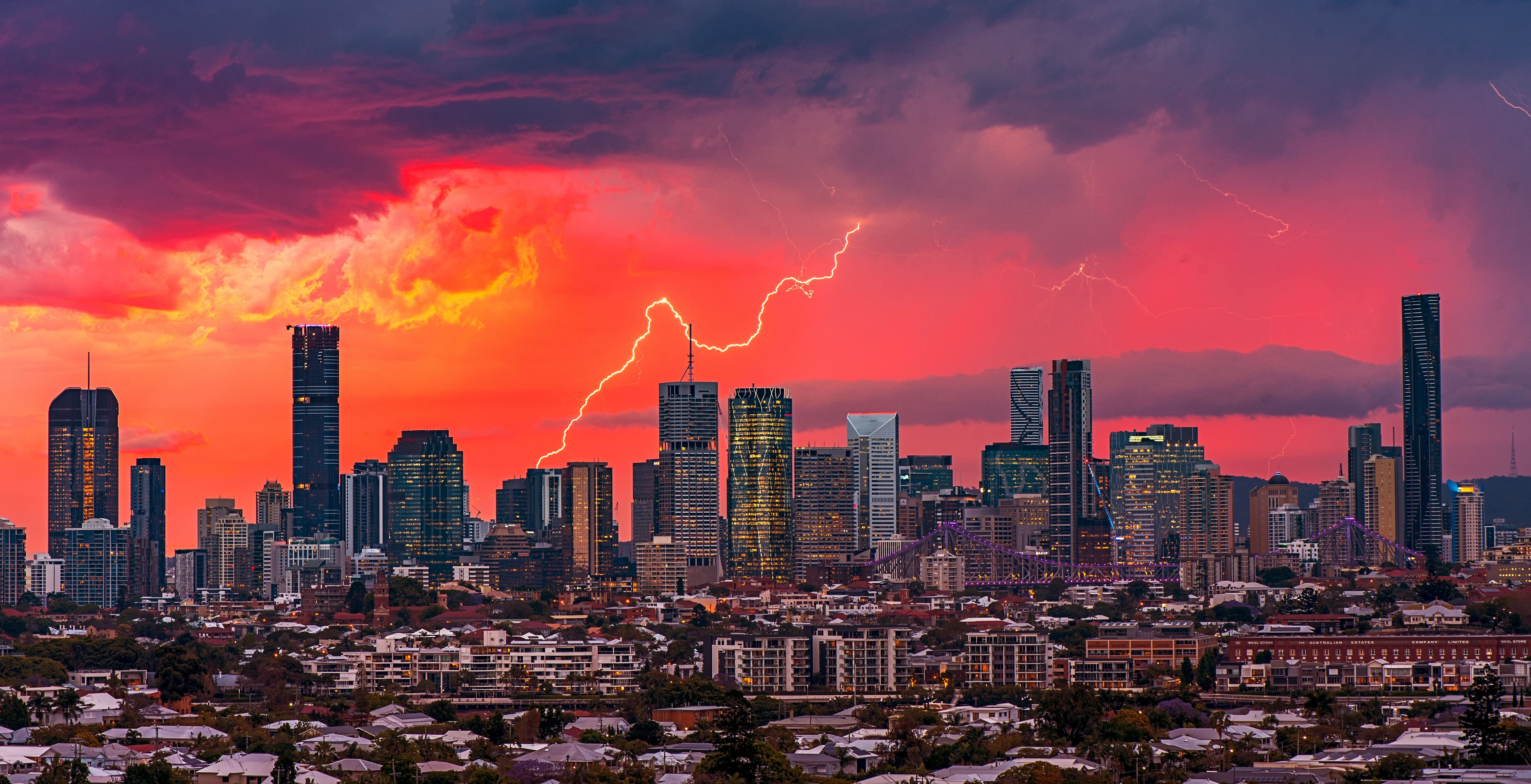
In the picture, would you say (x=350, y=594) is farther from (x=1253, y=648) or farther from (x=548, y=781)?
(x=548, y=781)

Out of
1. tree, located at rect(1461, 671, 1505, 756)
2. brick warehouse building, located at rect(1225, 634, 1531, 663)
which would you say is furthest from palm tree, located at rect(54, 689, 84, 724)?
brick warehouse building, located at rect(1225, 634, 1531, 663)

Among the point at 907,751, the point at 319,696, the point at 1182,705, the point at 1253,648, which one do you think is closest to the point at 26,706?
the point at 319,696

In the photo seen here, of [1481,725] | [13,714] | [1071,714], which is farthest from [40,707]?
[1481,725]

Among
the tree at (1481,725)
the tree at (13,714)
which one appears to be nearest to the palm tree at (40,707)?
the tree at (13,714)

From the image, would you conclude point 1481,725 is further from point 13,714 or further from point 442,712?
point 13,714

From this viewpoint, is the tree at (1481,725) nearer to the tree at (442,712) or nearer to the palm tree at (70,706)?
the tree at (442,712)

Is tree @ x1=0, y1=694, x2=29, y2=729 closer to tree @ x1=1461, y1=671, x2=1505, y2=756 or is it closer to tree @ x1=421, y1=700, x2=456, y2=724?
tree @ x1=421, y1=700, x2=456, y2=724
